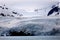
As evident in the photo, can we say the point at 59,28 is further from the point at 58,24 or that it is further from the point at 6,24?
the point at 6,24

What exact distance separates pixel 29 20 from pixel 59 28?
10.6 ft

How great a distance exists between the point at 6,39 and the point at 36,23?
48.2 feet

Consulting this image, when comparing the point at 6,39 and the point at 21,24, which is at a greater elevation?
the point at 21,24

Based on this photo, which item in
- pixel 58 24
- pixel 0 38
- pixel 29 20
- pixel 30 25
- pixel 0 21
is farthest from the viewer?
pixel 0 38

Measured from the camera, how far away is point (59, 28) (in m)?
19.9

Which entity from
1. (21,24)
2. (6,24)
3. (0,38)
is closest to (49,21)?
(21,24)

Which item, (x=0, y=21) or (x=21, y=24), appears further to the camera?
(x=21, y=24)

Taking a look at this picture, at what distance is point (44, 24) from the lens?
2161 centimetres

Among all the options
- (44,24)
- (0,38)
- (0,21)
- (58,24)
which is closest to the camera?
(0,21)

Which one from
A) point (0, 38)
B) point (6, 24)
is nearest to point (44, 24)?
point (6, 24)

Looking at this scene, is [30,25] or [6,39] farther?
[6,39]

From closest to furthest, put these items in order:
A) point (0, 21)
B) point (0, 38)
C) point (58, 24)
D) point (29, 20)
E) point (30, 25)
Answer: point (0, 21) < point (58, 24) < point (29, 20) < point (30, 25) < point (0, 38)

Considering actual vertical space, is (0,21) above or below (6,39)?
above

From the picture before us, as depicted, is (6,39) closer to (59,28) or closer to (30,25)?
(30,25)
